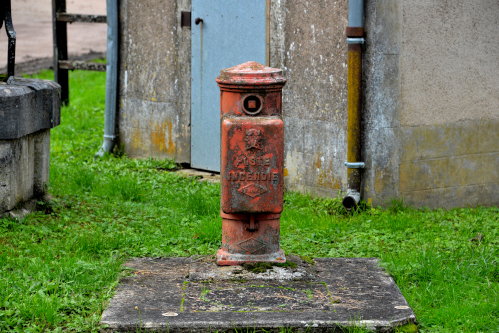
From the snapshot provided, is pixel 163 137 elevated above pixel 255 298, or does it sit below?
above

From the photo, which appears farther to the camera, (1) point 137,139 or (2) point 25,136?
(1) point 137,139

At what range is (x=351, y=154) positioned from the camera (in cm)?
619

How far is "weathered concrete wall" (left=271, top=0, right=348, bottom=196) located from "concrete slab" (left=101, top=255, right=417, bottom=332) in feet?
6.02

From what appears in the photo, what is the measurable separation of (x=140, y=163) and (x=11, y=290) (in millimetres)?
3845

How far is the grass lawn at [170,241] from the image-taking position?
404 centimetres

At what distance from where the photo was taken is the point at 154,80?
8.00m

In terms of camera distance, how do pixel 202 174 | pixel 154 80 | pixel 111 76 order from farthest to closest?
pixel 111 76 → pixel 154 80 → pixel 202 174

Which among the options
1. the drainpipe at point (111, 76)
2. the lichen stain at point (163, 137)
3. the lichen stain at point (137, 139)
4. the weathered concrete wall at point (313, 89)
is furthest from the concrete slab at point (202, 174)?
the drainpipe at point (111, 76)

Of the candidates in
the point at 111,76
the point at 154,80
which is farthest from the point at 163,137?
the point at 111,76

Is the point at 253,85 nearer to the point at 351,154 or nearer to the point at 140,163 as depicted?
the point at 351,154

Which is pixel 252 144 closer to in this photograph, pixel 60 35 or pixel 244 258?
pixel 244 258

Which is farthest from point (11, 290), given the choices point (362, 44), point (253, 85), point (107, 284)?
point (362, 44)

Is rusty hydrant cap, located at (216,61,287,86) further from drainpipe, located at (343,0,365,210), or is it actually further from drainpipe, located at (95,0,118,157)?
drainpipe, located at (95,0,118,157)

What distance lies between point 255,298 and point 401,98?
2.78m
